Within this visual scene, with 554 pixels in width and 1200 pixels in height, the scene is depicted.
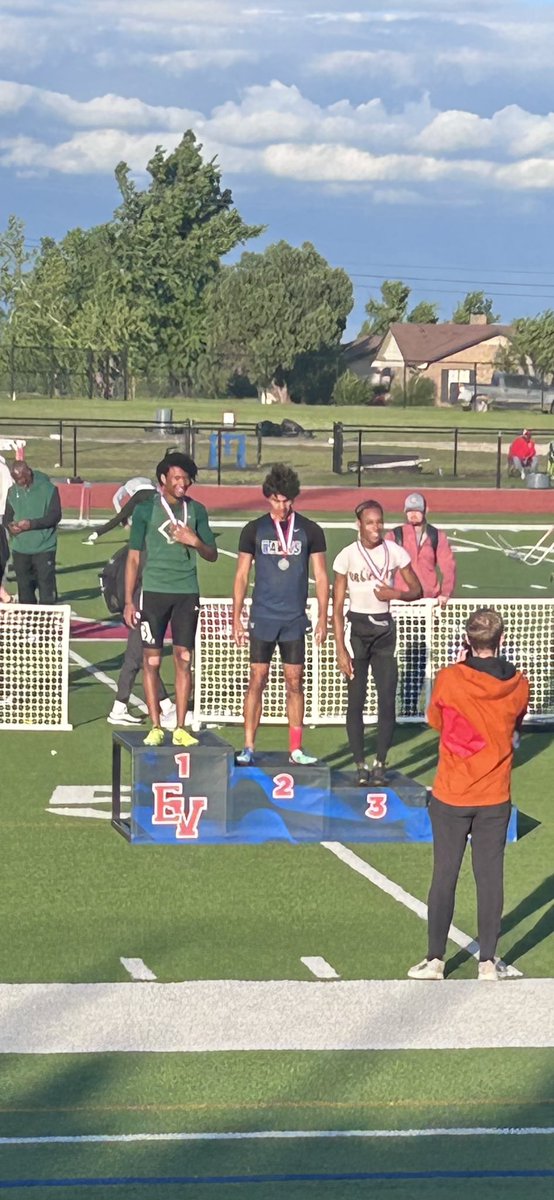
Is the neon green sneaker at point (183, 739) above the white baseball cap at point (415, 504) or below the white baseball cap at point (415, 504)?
below

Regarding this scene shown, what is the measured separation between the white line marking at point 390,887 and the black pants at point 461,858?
0.57 meters

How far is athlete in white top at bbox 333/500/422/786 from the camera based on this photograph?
12.3 meters

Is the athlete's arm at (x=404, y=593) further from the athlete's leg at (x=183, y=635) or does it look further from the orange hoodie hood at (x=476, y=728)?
the orange hoodie hood at (x=476, y=728)

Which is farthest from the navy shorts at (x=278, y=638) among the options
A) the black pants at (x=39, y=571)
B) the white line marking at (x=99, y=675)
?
the black pants at (x=39, y=571)

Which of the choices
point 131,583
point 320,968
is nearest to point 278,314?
point 131,583

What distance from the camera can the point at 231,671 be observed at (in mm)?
16734

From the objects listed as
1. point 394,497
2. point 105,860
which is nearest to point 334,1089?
point 105,860

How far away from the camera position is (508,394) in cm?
9594

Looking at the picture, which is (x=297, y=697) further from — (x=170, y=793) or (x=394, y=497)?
(x=394, y=497)

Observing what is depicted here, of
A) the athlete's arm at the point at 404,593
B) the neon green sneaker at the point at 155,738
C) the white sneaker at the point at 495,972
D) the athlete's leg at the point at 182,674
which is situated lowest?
the white sneaker at the point at 495,972

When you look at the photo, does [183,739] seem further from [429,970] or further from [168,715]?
[168,715]

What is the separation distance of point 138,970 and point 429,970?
1383 millimetres

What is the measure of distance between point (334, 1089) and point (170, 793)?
427cm

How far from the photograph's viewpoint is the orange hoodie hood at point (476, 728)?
28.1ft
